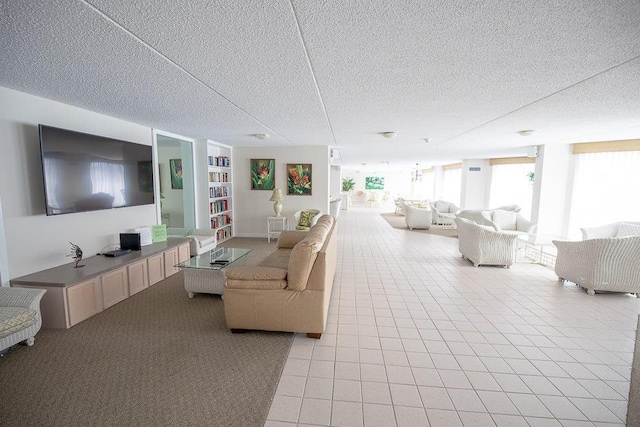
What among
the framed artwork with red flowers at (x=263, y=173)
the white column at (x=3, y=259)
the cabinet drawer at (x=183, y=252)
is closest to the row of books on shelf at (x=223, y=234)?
the framed artwork with red flowers at (x=263, y=173)

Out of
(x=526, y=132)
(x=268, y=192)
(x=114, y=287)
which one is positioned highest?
(x=526, y=132)

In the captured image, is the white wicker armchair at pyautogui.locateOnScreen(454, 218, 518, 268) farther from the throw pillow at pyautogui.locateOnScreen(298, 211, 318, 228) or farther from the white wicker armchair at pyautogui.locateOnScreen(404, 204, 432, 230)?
the white wicker armchair at pyautogui.locateOnScreen(404, 204, 432, 230)

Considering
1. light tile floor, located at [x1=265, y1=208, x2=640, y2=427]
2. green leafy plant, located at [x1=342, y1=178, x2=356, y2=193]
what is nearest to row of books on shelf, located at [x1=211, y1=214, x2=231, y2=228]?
light tile floor, located at [x1=265, y1=208, x2=640, y2=427]

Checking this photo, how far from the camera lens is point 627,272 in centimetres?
362

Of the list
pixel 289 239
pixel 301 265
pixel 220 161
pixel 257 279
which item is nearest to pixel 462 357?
pixel 301 265

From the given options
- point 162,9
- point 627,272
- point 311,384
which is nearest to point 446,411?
point 311,384

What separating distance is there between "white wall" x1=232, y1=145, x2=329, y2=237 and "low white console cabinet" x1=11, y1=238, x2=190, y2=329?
10.4ft

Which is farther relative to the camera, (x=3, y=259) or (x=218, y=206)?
(x=218, y=206)

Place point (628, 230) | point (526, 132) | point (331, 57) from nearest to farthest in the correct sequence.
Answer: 1. point (331, 57)
2. point (526, 132)
3. point (628, 230)

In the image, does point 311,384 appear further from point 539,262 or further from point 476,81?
point 539,262

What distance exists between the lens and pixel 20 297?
2438 millimetres

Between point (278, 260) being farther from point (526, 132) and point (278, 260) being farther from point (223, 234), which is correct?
point (526, 132)

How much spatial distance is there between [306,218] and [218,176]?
2291 mm

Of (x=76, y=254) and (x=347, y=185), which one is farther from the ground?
(x=347, y=185)
